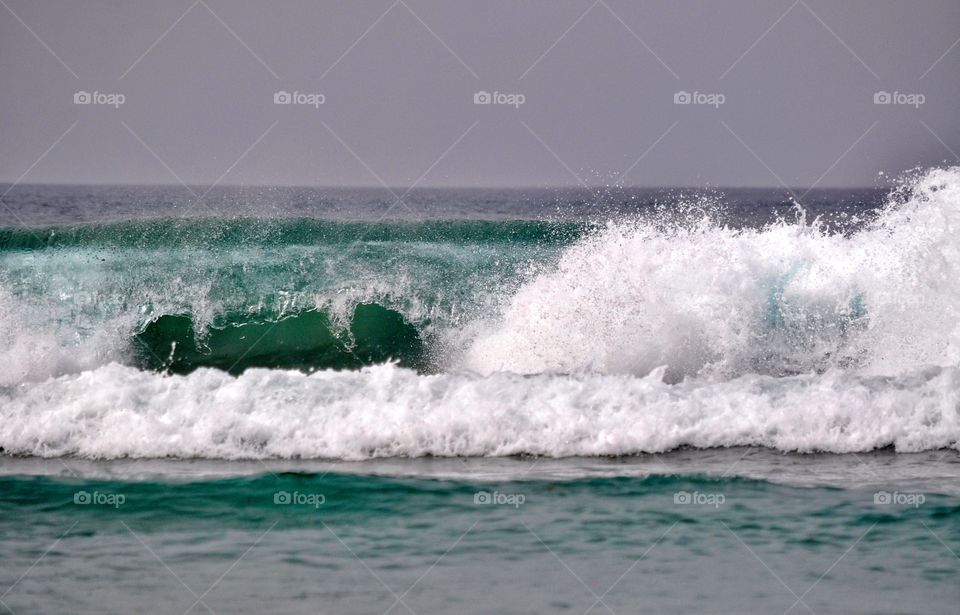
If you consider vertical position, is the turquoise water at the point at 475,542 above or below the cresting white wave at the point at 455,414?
below

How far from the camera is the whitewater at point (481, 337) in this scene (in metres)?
8.99

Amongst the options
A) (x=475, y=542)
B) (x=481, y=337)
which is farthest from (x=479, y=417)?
(x=481, y=337)

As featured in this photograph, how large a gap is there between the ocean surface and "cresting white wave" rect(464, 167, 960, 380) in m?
0.03

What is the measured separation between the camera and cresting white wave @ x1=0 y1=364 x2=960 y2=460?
28.9 feet

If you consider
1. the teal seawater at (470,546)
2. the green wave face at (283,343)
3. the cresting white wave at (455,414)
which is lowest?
the teal seawater at (470,546)

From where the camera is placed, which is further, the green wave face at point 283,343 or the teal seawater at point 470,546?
the green wave face at point 283,343

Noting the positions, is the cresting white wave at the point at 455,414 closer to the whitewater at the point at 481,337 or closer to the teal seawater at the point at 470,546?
the whitewater at the point at 481,337

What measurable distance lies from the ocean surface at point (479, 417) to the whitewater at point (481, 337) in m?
0.03

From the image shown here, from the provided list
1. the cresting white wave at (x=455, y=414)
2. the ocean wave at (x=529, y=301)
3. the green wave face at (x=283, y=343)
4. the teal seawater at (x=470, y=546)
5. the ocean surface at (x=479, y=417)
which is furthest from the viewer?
the green wave face at (x=283, y=343)

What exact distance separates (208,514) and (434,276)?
749 cm

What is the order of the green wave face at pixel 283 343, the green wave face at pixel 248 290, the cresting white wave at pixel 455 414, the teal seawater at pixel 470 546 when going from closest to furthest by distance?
the teal seawater at pixel 470 546
the cresting white wave at pixel 455 414
the green wave face at pixel 283 343
the green wave face at pixel 248 290

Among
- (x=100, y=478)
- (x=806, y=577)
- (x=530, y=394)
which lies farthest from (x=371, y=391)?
(x=806, y=577)

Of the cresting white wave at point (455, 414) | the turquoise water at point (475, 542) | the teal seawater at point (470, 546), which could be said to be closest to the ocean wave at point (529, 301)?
the cresting white wave at point (455, 414)

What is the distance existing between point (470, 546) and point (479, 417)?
2561mm
